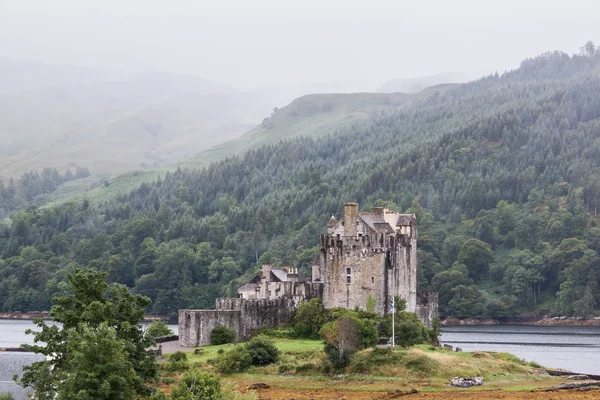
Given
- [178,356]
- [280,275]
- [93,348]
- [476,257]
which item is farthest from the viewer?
[476,257]

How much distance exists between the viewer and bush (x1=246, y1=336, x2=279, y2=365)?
7662cm

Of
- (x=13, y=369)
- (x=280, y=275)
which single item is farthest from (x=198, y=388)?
(x=280, y=275)

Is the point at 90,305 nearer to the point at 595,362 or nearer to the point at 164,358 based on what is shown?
the point at 164,358

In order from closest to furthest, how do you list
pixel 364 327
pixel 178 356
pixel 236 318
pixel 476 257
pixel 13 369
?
pixel 178 356
pixel 364 327
pixel 236 318
pixel 13 369
pixel 476 257

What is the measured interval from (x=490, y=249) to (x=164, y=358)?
12661 centimetres

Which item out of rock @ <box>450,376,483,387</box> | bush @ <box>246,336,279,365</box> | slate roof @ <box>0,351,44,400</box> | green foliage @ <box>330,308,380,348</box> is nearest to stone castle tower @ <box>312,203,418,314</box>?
green foliage @ <box>330,308,380,348</box>


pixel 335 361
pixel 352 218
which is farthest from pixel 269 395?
pixel 352 218

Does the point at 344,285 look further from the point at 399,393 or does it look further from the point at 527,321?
the point at 527,321

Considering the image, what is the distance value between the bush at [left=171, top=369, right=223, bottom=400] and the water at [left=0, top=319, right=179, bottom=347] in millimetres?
69254

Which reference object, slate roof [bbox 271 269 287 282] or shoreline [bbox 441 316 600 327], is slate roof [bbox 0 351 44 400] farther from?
shoreline [bbox 441 316 600 327]

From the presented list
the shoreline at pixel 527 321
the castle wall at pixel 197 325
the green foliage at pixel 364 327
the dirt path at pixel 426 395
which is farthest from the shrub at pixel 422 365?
the shoreline at pixel 527 321

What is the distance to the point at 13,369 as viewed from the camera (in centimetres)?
9325

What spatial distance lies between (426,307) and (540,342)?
39170 mm

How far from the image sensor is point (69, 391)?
170 feet
